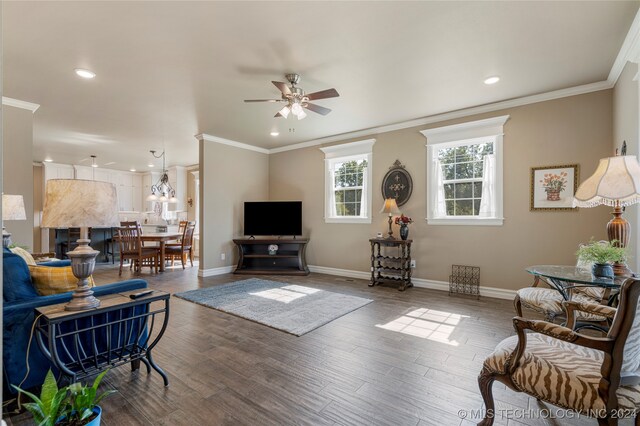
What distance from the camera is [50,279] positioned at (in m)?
2.15

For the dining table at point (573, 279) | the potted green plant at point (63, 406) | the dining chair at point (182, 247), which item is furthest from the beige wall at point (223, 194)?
the dining table at point (573, 279)

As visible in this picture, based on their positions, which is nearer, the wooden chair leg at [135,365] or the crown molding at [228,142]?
the wooden chair leg at [135,365]

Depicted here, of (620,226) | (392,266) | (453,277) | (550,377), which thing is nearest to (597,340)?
(550,377)

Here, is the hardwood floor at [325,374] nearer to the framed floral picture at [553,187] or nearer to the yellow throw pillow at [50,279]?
the yellow throw pillow at [50,279]

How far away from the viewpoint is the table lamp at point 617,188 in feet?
6.90

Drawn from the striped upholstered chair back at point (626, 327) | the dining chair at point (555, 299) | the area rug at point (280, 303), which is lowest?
the area rug at point (280, 303)

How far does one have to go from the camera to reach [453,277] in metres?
4.62

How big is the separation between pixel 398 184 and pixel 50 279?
4.55 metres

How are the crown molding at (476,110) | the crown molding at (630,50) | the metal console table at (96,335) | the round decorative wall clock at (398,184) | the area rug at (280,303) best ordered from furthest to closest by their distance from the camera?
the round decorative wall clock at (398,184) → the crown molding at (476,110) → the area rug at (280,303) → the crown molding at (630,50) → the metal console table at (96,335)

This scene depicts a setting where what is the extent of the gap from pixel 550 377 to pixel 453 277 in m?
3.32

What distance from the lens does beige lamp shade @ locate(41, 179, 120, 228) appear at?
6.09 feet

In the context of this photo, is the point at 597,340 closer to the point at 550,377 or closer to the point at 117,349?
the point at 550,377

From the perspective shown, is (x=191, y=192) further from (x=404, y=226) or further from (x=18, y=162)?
(x=404, y=226)

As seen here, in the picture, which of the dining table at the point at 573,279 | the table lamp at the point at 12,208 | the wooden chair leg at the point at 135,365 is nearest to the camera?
the dining table at the point at 573,279
